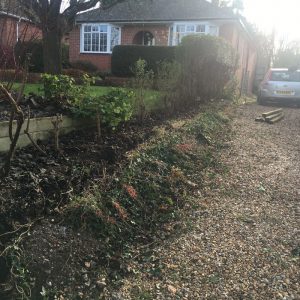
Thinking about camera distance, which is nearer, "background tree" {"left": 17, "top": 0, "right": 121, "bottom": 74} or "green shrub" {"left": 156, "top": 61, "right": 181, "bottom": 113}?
"green shrub" {"left": 156, "top": 61, "right": 181, "bottom": 113}

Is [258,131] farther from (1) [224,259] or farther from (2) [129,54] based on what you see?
(2) [129,54]

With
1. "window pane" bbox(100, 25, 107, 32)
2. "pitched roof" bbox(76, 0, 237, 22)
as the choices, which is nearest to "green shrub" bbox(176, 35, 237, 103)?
"pitched roof" bbox(76, 0, 237, 22)

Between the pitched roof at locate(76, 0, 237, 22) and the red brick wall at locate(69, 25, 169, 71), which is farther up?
the pitched roof at locate(76, 0, 237, 22)

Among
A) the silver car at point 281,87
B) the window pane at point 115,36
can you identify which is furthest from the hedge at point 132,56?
the silver car at point 281,87

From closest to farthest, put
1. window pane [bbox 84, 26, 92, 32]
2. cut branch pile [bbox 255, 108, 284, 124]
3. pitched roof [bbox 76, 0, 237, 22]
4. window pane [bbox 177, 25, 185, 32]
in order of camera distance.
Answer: cut branch pile [bbox 255, 108, 284, 124], pitched roof [bbox 76, 0, 237, 22], window pane [bbox 177, 25, 185, 32], window pane [bbox 84, 26, 92, 32]

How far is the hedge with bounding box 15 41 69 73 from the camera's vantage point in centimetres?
440

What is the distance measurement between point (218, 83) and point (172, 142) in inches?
273

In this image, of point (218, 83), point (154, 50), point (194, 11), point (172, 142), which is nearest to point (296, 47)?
point (194, 11)

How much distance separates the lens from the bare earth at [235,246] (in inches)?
122

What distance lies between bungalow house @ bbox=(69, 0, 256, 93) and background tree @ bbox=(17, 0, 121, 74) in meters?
9.96

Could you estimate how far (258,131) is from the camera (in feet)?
31.8

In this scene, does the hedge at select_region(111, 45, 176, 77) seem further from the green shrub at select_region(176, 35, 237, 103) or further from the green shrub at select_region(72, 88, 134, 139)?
the green shrub at select_region(72, 88, 134, 139)

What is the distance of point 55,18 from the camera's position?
40.7 feet

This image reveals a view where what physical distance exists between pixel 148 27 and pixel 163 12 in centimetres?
120
